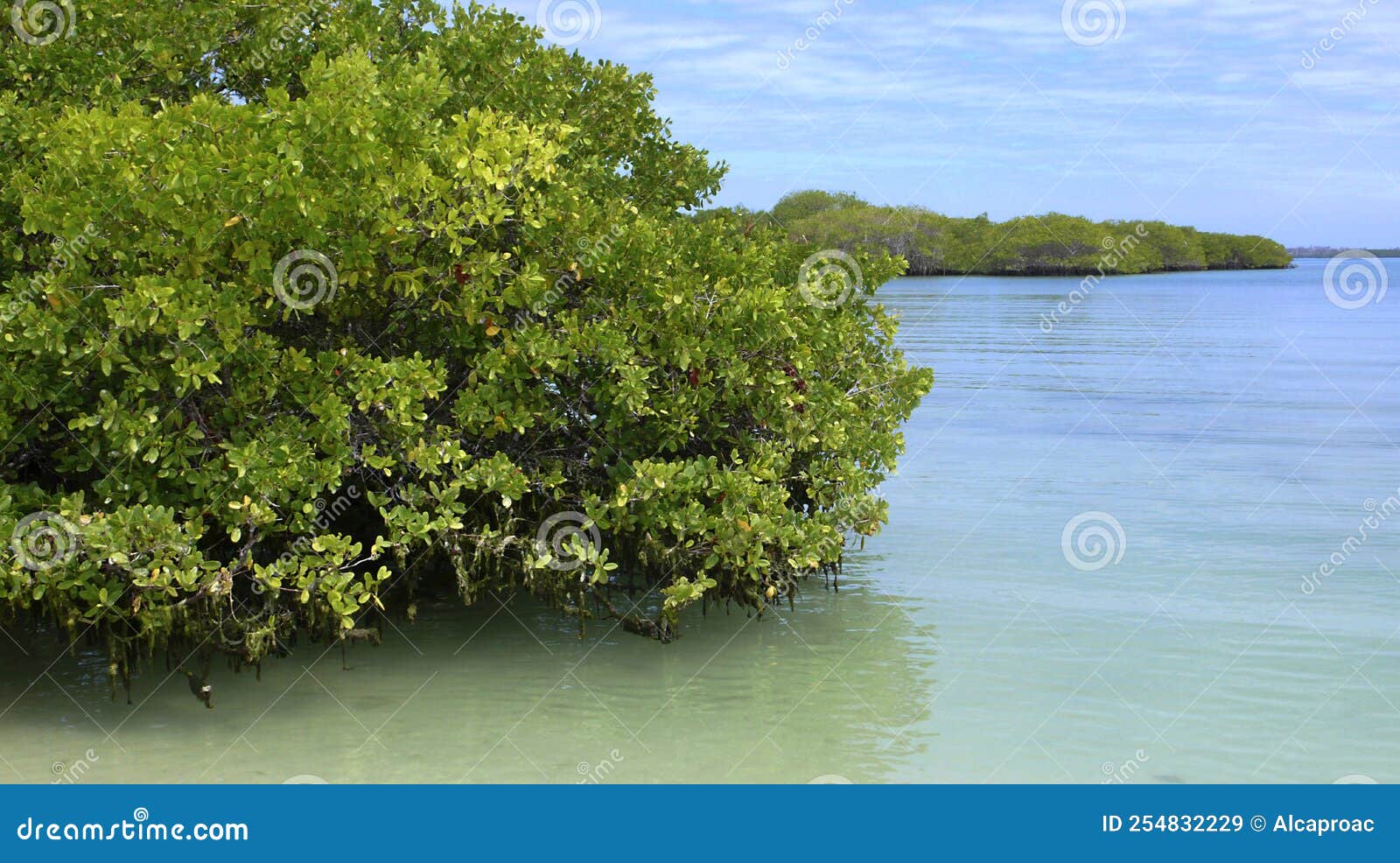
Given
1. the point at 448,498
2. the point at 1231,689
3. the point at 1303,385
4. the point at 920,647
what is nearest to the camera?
the point at 448,498

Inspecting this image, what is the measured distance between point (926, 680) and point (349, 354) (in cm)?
459

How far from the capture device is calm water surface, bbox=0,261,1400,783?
26.2 feet

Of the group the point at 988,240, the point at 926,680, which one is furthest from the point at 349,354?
the point at 988,240

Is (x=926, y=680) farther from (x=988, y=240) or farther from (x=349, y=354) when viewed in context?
(x=988, y=240)

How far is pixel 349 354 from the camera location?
8625mm

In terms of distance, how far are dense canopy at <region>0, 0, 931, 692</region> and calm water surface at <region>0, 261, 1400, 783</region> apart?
50cm

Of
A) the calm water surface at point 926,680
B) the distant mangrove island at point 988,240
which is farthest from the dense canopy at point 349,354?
the distant mangrove island at point 988,240

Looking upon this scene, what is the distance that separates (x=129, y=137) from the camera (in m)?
7.90

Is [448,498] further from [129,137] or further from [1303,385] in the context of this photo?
[1303,385]

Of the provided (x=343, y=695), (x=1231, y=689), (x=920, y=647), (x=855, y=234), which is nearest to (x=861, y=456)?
(x=920, y=647)

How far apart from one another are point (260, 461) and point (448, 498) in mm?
1183

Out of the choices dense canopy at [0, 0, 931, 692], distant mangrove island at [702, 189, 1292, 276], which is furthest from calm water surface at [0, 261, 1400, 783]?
distant mangrove island at [702, 189, 1292, 276]

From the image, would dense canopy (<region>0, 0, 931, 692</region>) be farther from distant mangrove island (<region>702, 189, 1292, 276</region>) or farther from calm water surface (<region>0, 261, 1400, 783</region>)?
distant mangrove island (<region>702, 189, 1292, 276</region>)

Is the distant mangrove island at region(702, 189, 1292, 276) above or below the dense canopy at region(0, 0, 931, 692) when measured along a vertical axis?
above
